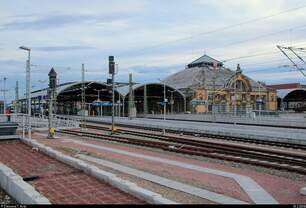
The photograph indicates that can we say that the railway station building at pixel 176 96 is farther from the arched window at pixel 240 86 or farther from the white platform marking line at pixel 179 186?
the white platform marking line at pixel 179 186

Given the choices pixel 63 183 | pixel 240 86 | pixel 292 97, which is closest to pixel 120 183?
pixel 63 183

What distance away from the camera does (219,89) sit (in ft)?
291

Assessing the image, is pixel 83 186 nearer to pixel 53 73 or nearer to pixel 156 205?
pixel 156 205

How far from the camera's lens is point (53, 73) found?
2681 cm

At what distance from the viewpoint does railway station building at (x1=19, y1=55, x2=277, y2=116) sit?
80.7 meters

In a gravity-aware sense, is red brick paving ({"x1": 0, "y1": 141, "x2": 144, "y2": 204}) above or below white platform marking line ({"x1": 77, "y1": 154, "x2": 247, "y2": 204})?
above

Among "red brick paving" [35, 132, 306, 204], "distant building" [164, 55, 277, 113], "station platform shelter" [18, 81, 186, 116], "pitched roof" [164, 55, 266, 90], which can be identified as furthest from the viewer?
"pitched roof" [164, 55, 266, 90]

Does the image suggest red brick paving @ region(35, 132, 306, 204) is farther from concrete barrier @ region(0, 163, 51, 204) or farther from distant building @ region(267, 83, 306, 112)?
distant building @ region(267, 83, 306, 112)

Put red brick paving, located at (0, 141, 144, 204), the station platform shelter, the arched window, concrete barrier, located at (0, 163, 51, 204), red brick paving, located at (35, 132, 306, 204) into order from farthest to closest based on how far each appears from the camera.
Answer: the arched window, the station platform shelter, red brick paving, located at (35, 132, 306, 204), red brick paving, located at (0, 141, 144, 204), concrete barrier, located at (0, 163, 51, 204)

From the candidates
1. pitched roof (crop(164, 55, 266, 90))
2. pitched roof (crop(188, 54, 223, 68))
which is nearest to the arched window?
pitched roof (crop(164, 55, 266, 90))

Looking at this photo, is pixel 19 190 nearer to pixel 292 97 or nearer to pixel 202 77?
pixel 202 77

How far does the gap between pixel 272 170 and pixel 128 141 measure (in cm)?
1263

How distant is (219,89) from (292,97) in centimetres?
3633

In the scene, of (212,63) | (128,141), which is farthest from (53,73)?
(212,63)
